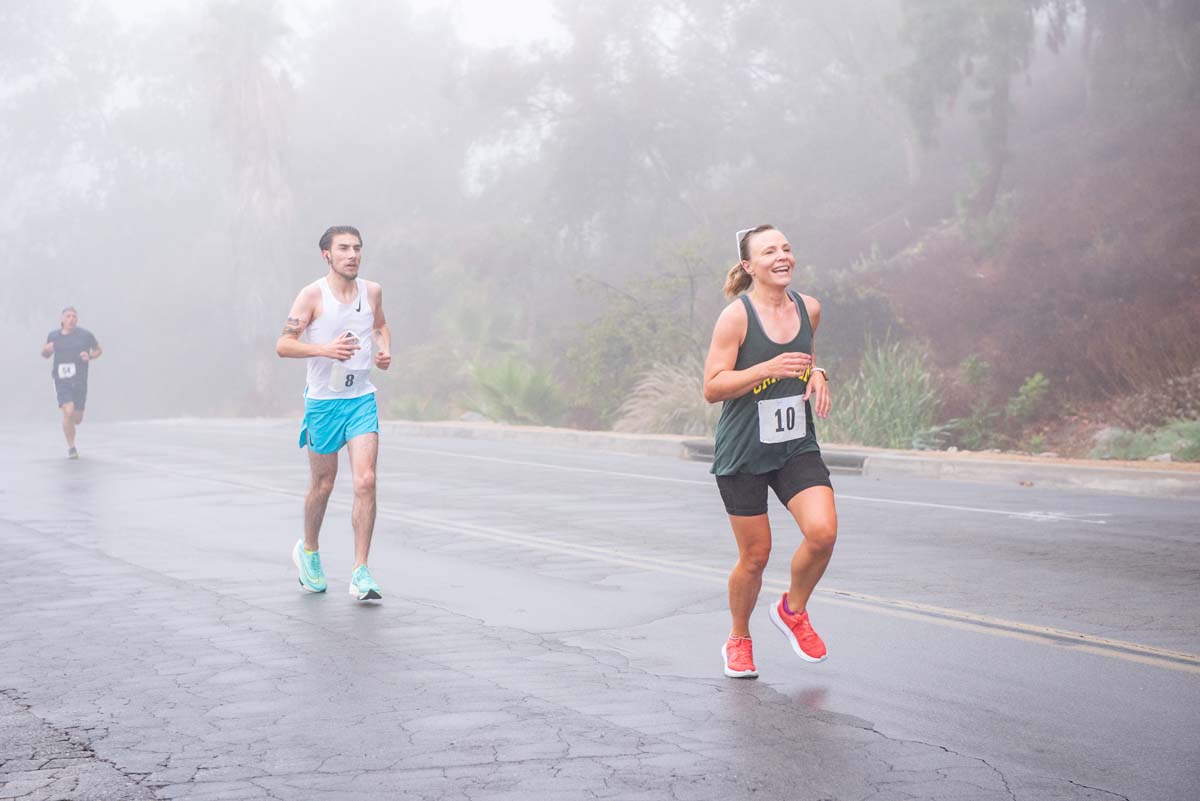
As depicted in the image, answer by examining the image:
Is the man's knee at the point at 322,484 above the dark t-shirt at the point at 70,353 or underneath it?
underneath

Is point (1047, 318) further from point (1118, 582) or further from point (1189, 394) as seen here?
point (1118, 582)

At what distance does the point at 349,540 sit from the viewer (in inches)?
456

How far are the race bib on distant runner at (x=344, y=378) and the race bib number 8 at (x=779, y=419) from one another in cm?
310

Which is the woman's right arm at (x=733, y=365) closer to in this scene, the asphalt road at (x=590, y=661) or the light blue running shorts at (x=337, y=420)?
the asphalt road at (x=590, y=661)

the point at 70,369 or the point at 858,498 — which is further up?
the point at 70,369

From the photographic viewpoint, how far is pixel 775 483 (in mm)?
6602

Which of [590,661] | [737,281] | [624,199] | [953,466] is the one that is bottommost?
[590,661]

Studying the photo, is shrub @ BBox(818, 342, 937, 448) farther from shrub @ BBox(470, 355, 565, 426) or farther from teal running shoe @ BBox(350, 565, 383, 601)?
teal running shoe @ BBox(350, 565, 383, 601)

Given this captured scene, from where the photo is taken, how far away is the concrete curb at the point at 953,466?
1488 centimetres

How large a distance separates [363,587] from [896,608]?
2.84 m

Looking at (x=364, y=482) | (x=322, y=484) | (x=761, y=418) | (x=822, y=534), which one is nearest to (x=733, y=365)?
(x=761, y=418)

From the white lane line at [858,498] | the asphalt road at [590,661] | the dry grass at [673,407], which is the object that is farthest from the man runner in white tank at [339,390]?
the dry grass at [673,407]

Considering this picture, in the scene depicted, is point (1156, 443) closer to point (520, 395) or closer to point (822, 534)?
point (520, 395)

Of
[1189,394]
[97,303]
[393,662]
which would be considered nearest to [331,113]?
[97,303]
